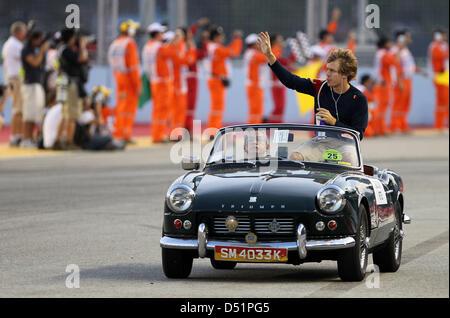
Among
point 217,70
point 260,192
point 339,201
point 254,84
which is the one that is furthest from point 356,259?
point 254,84

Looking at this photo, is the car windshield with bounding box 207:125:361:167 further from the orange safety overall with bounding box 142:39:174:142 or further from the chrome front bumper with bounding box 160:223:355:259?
the orange safety overall with bounding box 142:39:174:142

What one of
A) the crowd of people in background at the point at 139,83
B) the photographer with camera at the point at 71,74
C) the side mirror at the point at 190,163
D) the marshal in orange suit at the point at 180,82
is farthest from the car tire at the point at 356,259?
the marshal in orange suit at the point at 180,82

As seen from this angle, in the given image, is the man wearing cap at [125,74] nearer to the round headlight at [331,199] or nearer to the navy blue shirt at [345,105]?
the navy blue shirt at [345,105]

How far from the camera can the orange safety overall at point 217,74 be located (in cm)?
2738

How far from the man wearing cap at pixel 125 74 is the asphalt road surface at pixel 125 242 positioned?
11.2ft

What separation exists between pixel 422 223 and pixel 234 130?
13.7 ft

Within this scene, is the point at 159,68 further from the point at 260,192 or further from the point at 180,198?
the point at 260,192

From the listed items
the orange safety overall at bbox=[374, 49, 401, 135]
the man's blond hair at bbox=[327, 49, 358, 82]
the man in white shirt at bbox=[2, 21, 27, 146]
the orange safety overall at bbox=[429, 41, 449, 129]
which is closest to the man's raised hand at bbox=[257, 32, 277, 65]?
the man's blond hair at bbox=[327, 49, 358, 82]

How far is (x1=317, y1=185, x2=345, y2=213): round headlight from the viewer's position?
8.58 m

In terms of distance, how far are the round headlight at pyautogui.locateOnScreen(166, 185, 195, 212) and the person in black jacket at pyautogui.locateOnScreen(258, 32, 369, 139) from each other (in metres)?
1.53

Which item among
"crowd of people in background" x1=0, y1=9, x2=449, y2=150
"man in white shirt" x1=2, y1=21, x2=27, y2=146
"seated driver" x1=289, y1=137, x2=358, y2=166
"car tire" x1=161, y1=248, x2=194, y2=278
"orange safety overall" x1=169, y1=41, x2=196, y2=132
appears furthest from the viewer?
"orange safety overall" x1=169, y1=41, x2=196, y2=132

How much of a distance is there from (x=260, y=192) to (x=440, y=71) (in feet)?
77.6

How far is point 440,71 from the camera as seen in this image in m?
31.7

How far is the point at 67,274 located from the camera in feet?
30.2
